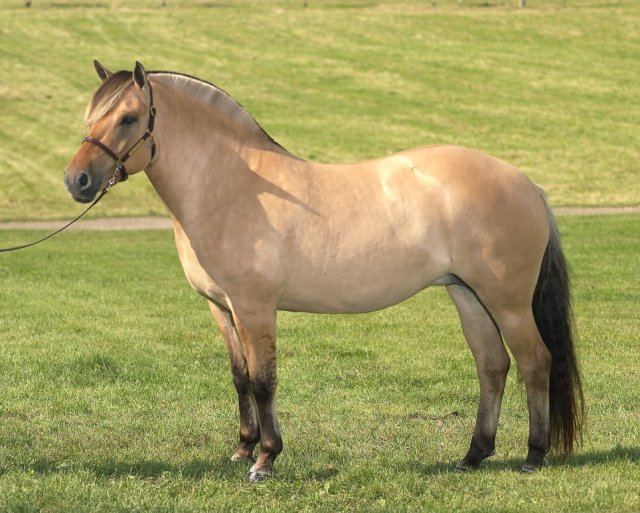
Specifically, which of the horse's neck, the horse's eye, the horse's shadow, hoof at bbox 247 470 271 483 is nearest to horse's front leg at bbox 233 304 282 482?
hoof at bbox 247 470 271 483

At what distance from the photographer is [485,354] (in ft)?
24.6

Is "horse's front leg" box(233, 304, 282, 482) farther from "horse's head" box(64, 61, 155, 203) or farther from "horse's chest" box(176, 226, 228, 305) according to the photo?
"horse's head" box(64, 61, 155, 203)

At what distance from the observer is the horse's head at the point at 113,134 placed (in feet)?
21.5

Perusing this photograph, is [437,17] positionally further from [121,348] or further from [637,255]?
[121,348]

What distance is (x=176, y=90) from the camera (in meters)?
7.09

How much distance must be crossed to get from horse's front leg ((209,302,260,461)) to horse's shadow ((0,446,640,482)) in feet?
0.55

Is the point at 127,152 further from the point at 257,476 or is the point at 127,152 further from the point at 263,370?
the point at 257,476

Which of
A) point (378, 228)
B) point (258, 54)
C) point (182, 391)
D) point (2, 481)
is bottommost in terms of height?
point (258, 54)

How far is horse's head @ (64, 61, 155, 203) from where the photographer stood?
6559mm

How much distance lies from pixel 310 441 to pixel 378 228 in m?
1.76

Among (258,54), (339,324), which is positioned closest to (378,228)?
(339,324)

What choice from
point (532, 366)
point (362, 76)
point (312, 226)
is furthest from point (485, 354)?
point (362, 76)

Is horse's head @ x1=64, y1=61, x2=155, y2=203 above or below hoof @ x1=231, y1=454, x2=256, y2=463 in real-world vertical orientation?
above

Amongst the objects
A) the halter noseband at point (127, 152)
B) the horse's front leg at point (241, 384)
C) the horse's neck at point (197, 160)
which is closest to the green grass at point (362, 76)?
the horse's front leg at point (241, 384)
